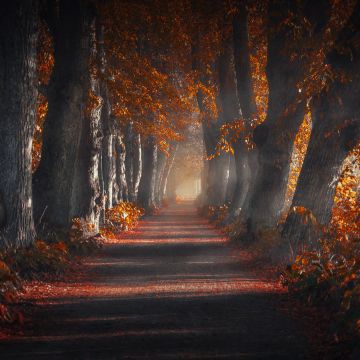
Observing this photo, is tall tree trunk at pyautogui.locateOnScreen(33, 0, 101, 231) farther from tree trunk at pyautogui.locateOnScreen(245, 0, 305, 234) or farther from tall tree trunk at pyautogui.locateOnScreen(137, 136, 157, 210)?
tall tree trunk at pyautogui.locateOnScreen(137, 136, 157, 210)

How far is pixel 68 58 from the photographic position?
18.0 meters

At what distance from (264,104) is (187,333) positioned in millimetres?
24507

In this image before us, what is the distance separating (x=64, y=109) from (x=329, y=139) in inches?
296

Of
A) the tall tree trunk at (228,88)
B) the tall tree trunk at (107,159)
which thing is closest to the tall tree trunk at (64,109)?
the tall tree trunk at (107,159)

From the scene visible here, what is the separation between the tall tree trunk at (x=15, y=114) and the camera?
12.7 metres

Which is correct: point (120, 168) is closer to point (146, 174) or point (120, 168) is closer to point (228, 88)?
point (146, 174)

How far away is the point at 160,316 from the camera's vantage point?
29.9ft

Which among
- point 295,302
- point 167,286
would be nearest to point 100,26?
point 167,286

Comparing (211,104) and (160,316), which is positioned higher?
(211,104)

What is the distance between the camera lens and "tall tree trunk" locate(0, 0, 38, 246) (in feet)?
41.6

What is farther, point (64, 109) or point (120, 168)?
point (120, 168)

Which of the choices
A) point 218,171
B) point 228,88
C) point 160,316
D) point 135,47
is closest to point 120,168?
point 218,171

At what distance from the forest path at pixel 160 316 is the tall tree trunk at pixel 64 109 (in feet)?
7.96

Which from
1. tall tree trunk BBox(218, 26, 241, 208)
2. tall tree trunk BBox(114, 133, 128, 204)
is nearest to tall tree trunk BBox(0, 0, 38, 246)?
tall tree trunk BBox(218, 26, 241, 208)
